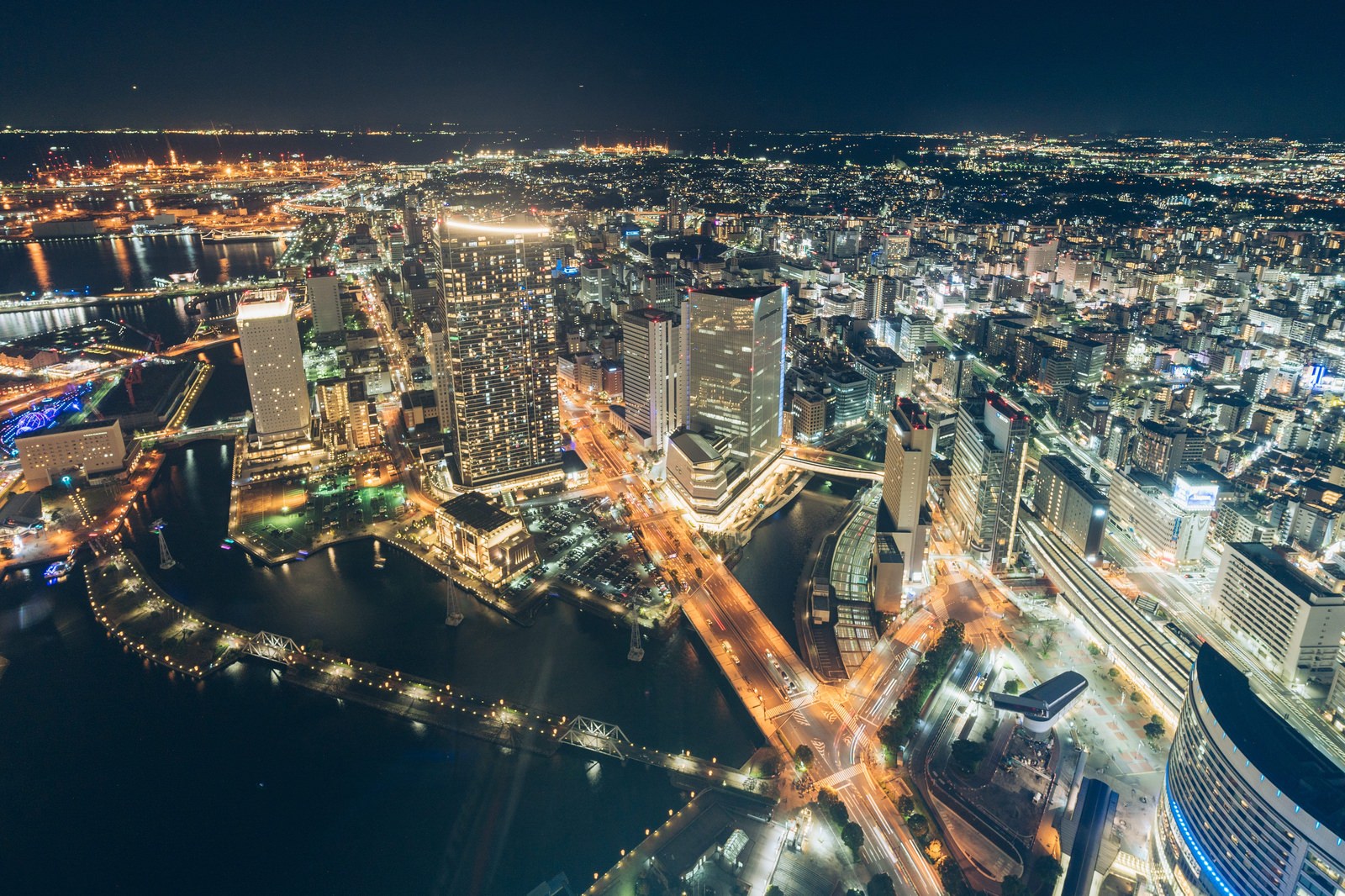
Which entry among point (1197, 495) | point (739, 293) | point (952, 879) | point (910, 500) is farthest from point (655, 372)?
point (952, 879)

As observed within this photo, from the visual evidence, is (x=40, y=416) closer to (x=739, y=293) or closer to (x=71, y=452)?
(x=71, y=452)

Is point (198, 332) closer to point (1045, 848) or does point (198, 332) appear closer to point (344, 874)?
point (344, 874)

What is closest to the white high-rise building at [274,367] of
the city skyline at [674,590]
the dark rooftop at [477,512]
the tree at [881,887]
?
the city skyline at [674,590]

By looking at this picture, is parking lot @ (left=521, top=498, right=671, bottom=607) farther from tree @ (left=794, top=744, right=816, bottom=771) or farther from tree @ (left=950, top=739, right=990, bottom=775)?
A: tree @ (left=950, top=739, right=990, bottom=775)

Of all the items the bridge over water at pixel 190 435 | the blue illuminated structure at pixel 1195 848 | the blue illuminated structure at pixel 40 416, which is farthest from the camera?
the bridge over water at pixel 190 435

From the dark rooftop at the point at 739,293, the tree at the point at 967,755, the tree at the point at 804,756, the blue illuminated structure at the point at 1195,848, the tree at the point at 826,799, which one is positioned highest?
the dark rooftop at the point at 739,293

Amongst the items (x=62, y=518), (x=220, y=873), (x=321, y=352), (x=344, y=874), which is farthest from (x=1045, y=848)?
(x=321, y=352)

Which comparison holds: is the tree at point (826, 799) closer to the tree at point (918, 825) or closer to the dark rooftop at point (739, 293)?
the tree at point (918, 825)
